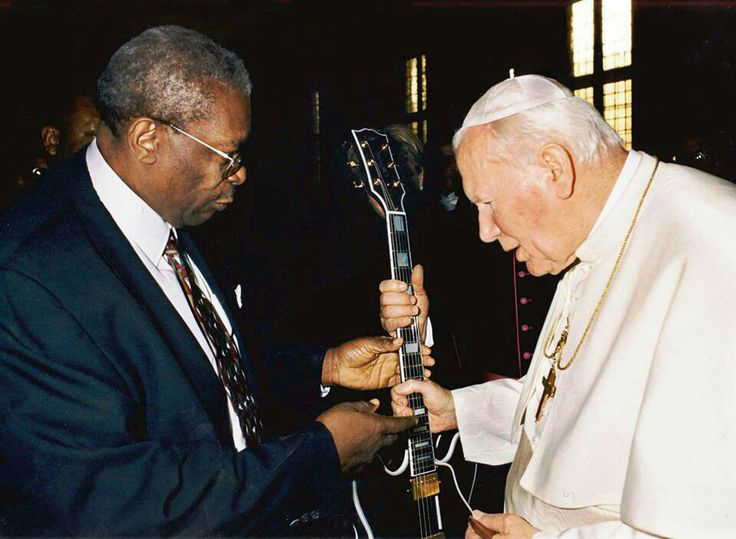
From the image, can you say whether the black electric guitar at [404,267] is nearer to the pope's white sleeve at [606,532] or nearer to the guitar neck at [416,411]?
the guitar neck at [416,411]

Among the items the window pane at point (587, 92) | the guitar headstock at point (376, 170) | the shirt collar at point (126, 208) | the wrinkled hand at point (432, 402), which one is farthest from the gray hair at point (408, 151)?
the window pane at point (587, 92)

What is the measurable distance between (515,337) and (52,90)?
4.71 metres

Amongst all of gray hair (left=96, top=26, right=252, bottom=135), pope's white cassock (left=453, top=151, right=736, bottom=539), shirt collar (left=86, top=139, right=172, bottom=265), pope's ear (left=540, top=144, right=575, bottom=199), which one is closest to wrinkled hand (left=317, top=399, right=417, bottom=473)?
pope's white cassock (left=453, top=151, right=736, bottom=539)

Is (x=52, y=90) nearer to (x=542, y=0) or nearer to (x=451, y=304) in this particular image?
(x=451, y=304)

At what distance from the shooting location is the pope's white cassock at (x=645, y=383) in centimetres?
151

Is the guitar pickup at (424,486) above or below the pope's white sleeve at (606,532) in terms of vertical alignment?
below

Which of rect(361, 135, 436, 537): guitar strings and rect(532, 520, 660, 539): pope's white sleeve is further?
rect(361, 135, 436, 537): guitar strings

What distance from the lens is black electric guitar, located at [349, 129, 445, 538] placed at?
301 centimetres

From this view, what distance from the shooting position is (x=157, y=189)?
2186 mm

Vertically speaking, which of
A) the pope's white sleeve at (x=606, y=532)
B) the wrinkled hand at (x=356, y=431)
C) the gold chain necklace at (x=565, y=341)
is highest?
the gold chain necklace at (x=565, y=341)

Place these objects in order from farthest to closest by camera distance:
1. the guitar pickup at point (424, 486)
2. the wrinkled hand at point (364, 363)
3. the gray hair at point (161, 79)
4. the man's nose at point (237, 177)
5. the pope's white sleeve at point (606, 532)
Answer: the guitar pickup at point (424, 486) → the wrinkled hand at point (364, 363) → the man's nose at point (237, 177) → the gray hair at point (161, 79) → the pope's white sleeve at point (606, 532)

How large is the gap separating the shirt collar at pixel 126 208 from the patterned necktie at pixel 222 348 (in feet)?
0.39

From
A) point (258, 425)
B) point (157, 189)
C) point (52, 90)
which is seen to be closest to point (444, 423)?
point (258, 425)

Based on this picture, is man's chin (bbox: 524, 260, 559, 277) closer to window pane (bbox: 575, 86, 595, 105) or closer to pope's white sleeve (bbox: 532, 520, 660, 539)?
A: pope's white sleeve (bbox: 532, 520, 660, 539)
